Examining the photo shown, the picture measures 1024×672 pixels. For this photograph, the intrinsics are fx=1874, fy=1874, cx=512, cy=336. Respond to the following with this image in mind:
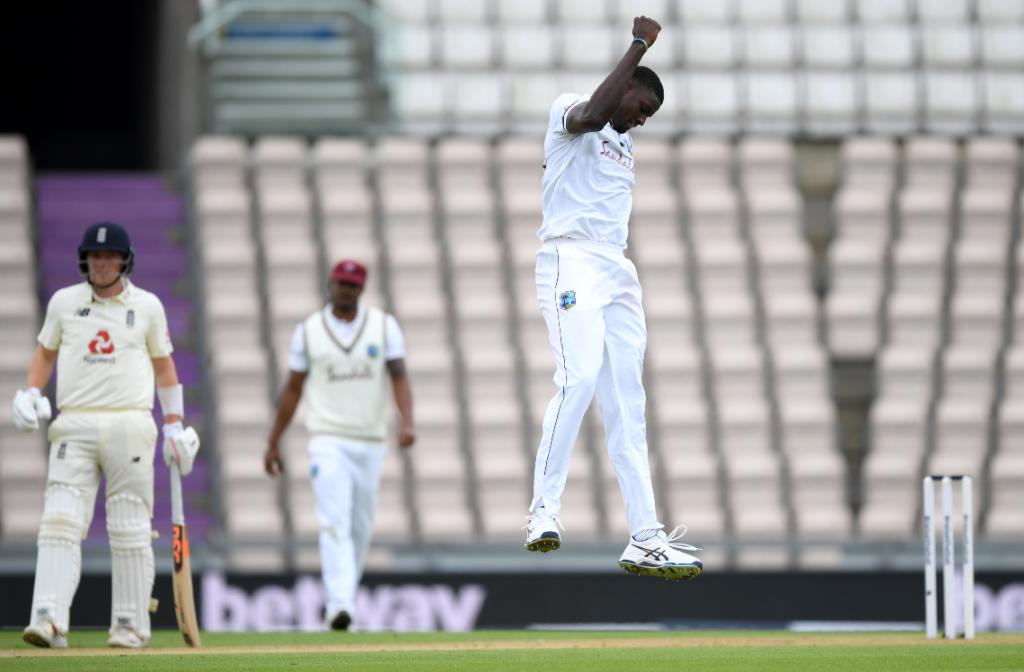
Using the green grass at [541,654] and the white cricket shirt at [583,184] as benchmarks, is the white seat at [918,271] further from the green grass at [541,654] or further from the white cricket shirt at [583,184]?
the white cricket shirt at [583,184]

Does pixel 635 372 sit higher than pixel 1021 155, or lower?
lower

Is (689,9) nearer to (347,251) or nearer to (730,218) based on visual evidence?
(730,218)

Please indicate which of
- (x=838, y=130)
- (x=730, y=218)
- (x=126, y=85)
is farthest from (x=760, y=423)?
(x=126, y=85)

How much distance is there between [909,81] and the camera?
53.2 ft

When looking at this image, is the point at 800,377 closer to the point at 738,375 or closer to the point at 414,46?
the point at 738,375

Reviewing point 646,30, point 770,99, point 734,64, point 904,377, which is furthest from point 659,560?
point 734,64

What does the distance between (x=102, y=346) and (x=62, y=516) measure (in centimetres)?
77

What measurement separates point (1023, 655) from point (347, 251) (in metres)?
8.03

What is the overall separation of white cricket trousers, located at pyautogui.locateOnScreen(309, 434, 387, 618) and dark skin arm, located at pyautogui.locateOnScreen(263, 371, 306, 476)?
0.26 metres

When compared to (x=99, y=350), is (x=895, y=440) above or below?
below

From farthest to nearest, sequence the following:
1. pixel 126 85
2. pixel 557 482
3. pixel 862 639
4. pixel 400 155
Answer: pixel 126 85 → pixel 400 155 → pixel 862 639 → pixel 557 482

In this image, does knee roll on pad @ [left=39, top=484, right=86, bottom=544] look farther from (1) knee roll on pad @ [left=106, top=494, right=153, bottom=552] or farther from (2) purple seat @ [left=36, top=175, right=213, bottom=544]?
(2) purple seat @ [left=36, top=175, right=213, bottom=544]

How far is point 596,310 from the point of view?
733 centimetres

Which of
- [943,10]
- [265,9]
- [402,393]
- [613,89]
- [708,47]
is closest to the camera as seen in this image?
[613,89]
